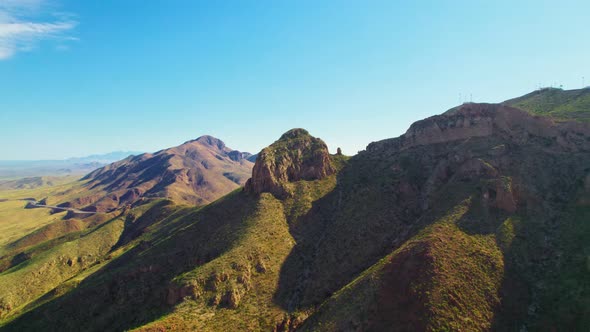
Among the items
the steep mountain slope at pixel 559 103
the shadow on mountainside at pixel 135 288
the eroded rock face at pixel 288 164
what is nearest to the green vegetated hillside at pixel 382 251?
the shadow on mountainside at pixel 135 288

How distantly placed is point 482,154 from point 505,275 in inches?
1533

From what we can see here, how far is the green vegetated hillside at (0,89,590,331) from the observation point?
48906mm

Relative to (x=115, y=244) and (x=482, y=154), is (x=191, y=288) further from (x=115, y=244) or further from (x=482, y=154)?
(x=115, y=244)

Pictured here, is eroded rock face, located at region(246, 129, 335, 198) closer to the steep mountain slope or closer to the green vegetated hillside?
the green vegetated hillside

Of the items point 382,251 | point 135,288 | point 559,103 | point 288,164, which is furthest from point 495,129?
point 135,288

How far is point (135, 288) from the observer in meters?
70.2

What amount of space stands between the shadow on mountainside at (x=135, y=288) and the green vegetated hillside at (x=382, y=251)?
339 mm

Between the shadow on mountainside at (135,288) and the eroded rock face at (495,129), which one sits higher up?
the eroded rock face at (495,129)

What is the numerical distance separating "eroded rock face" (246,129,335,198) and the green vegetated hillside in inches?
18.9

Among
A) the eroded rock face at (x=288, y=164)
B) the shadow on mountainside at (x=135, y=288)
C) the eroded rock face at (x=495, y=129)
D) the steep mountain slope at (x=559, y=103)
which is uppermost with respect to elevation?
the steep mountain slope at (x=559, y=103)

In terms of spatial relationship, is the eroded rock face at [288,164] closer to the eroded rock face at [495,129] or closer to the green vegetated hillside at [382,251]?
the green vegetated hillside at [382,251]

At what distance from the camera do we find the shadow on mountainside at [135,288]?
6400cm

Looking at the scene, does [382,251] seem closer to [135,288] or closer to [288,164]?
[288,164]

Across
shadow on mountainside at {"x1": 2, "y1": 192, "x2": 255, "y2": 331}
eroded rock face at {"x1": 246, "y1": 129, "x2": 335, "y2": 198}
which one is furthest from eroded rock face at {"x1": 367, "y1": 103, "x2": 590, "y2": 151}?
shadow on mountainside at {"x1": 2, "y1": 192, "x2": 255, "y2": 331}
